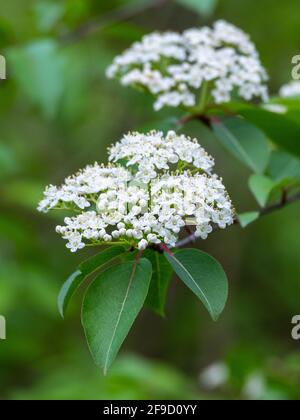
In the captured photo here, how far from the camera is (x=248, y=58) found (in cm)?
367

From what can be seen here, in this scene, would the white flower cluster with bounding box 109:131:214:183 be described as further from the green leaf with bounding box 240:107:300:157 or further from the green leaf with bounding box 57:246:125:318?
the green leaf with bounding box 240:107:300:157

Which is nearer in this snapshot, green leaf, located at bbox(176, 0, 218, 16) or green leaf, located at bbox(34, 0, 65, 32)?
green leaf, located at bbox(176, 0, 218, 16)

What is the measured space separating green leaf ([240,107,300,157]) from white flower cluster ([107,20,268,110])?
0.71ft

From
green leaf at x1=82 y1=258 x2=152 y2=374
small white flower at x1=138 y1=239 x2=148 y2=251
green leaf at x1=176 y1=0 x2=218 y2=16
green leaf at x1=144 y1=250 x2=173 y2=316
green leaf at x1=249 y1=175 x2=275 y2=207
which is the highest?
green leaf at x1=176 y1=0 x2=218 y2=16

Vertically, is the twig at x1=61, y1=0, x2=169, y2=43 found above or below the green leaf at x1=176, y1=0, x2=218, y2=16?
above

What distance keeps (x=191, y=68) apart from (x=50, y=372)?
13.0ft

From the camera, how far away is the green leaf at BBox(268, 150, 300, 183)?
342cm

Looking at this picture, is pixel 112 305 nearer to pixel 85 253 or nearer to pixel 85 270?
pixel 85 270

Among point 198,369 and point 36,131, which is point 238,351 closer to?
point 198,369

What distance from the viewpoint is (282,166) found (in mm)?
3512

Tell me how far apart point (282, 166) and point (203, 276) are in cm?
139

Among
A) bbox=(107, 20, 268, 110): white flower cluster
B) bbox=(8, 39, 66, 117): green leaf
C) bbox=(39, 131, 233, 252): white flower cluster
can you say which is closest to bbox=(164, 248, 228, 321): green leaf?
bbox=(39, 131, 233, 252): white flower cluster

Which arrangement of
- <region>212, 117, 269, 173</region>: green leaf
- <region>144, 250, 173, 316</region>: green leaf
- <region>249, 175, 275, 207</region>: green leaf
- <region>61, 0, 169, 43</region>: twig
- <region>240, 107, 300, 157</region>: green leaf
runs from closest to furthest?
<region>144, 250, 173, 316</region>: green leaf, <region>249, 175, 275, 207</region>: green leaf, <region>240, 107, 300, 157</region>: green leaf, <region>212, 117, 269, 173</region>: green leaf, <region>61, 0, 169, 43</region>: twig
